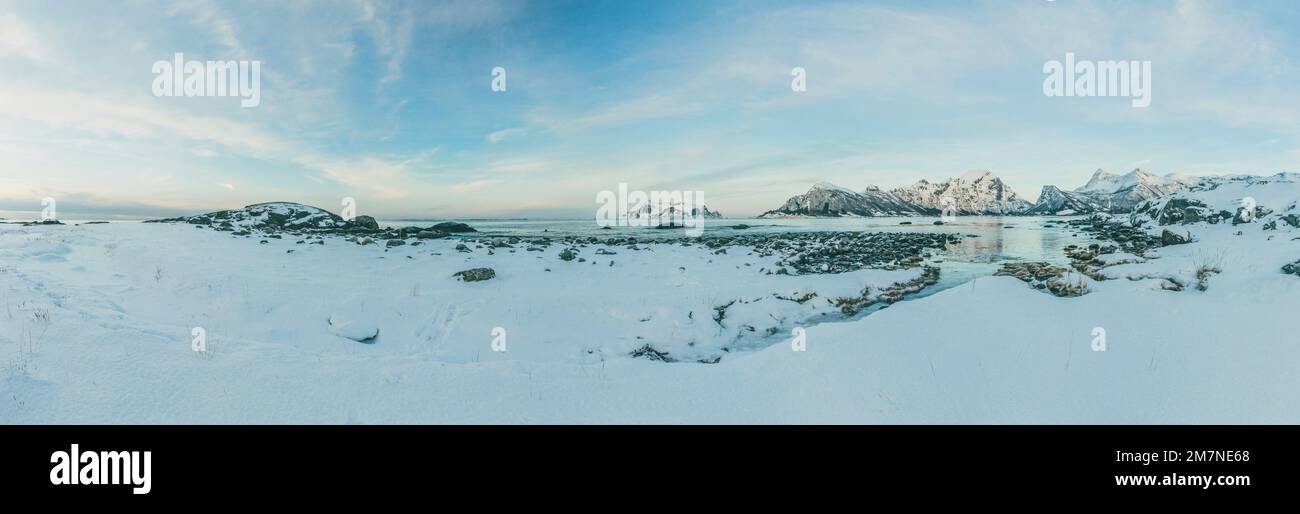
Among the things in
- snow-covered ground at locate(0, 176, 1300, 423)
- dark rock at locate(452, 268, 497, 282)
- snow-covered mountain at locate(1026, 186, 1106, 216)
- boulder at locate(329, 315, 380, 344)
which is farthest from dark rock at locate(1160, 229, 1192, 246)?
snow-covered mountain at locate(1026, 186, 1106, 216)

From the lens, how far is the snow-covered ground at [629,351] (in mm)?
4340

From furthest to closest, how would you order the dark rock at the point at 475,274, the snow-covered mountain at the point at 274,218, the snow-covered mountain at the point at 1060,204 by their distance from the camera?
the snow-covered mountain at the point at 1060,204 → the snow-covered mountain at the point at 274,218 → the dark rock at the point at 475,274

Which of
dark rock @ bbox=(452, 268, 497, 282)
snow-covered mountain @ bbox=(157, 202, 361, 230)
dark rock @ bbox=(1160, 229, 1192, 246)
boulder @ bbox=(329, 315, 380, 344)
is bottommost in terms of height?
boulder @ bbox=(329, 315, 380, 344)

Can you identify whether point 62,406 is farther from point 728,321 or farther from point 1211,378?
point 1211,378

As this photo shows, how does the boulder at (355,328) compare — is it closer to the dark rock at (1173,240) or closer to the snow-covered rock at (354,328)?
the snow-covered rock at (354,328)

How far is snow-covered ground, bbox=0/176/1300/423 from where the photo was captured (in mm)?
4340

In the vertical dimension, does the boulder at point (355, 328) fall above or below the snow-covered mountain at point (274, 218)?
below

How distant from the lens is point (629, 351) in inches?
345

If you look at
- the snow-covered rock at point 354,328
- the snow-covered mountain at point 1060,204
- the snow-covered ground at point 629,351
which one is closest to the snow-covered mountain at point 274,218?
the snow-covered ground at point 629,351

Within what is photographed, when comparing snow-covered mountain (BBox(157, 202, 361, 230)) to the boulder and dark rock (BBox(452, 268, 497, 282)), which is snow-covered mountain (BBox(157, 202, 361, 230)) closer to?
dark rock (BBox(452, 268, 497, 282))

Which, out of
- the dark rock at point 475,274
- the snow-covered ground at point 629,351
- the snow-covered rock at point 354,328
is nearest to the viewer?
the snow-covered ground at point 629,351

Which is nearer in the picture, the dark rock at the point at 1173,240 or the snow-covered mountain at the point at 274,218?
the dark rock at the point at 1173,240

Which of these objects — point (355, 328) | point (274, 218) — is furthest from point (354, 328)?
point (274, 218)

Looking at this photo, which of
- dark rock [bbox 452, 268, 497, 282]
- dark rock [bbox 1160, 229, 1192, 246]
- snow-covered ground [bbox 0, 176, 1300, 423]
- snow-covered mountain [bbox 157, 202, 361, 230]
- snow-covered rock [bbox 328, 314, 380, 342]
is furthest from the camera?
snow-covered mountain [bbox 157, 202, 361, 230]
